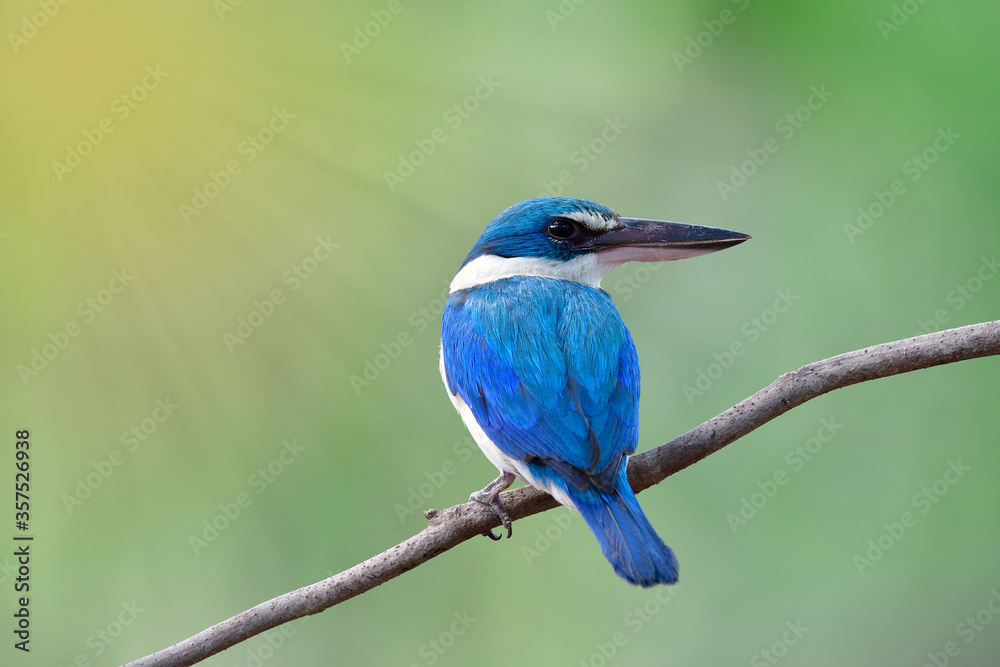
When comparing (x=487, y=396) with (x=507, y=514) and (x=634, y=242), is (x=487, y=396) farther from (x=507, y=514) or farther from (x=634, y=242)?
(x=634, y=242)

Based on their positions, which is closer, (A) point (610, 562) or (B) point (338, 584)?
(A) point (610, 562)

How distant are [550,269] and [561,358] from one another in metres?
0.44

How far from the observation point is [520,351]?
2.04 meters

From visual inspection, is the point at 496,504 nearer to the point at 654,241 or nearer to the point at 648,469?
the point at 648,469

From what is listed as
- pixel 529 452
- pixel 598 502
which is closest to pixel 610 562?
pixel 598 502

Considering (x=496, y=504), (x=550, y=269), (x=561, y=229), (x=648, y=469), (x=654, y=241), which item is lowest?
(x=496, y=504)

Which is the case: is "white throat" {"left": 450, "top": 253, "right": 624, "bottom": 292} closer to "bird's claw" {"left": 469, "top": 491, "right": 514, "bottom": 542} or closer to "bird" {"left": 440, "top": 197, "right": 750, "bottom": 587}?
"bird" {"left": 440, "top": 197, "right": 750, "bottom": 587}

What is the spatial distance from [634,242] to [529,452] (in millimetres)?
754

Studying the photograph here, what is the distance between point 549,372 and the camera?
1.97 m

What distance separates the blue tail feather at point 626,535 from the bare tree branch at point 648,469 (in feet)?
0.62

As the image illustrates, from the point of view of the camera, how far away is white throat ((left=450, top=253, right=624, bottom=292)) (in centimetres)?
236

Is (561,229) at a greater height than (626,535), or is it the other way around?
(561,229)

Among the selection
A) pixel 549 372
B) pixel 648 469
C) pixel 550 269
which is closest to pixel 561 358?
pixel 549 372

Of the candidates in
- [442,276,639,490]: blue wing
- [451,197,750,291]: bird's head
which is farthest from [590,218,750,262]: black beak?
[442,276,639,490]: blue wing
